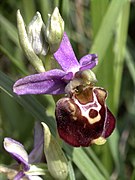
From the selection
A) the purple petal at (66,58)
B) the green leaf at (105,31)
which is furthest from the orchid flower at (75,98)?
the green leaf at (105,31)

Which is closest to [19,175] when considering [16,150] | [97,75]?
[16,150]

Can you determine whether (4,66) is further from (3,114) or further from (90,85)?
(90,85)

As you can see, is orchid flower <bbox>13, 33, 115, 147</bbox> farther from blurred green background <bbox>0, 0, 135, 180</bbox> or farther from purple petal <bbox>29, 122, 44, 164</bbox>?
purple petal <bbox>29, 122, 44, 164</bbox>

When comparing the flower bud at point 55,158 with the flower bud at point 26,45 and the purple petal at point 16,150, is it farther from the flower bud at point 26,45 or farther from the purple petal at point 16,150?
the flower bud at point 26,45

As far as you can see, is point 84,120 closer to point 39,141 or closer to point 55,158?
point 55,158

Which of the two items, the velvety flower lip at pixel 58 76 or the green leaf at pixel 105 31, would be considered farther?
the green leaf at pixel 105 31

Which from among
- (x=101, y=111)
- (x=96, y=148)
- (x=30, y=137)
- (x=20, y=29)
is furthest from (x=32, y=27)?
(x=30, y=137)

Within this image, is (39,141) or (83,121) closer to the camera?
(83,121)
